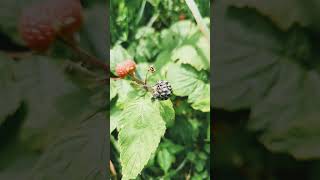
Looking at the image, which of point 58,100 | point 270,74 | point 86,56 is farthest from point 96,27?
point 270,74

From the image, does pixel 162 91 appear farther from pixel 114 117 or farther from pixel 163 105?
pixel 114 117

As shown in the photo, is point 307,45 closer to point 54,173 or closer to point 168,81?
point 168,81

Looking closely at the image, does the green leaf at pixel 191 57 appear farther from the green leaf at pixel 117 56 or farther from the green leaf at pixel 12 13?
the green leaf at pixel 12 13

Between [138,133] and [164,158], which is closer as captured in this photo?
[138,133]

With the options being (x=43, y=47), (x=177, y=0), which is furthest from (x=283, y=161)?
(x=43, y=47)

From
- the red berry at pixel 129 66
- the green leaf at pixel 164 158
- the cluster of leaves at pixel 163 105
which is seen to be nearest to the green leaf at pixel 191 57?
the cluster of leaves at pixel 163 105

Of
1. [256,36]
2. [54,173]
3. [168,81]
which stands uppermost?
[256,36]
